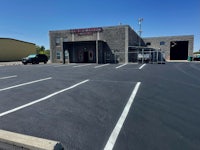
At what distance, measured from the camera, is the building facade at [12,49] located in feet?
131

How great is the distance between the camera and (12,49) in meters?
42.7

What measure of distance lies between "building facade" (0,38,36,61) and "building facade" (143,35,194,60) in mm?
37283

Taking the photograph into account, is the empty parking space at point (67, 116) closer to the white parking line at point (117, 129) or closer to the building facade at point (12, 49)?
the white parking line at point (117, 129)

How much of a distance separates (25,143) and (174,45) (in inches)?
1791

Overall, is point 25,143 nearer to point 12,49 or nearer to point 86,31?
point 86,31

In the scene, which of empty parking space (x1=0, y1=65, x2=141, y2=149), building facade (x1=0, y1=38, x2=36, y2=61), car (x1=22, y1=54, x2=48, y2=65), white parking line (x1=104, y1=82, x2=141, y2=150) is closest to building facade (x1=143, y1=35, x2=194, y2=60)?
car (x1=22, y1=54, x2=48, y2=65)

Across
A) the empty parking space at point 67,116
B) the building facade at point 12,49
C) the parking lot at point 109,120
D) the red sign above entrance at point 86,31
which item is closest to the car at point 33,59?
the red sign above entrance at point 86,31

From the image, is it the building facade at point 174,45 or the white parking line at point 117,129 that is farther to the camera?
the building facade at point 174,45

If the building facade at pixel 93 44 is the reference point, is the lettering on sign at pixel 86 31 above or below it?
above

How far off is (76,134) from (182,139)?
6.70 feet

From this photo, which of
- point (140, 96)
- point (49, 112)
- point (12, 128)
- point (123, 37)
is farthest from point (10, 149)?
point (123, 37)

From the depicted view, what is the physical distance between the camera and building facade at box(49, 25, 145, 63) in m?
24.8

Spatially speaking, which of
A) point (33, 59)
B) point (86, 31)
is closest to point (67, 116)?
point (86, 31)

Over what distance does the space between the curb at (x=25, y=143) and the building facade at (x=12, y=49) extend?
4481cm
